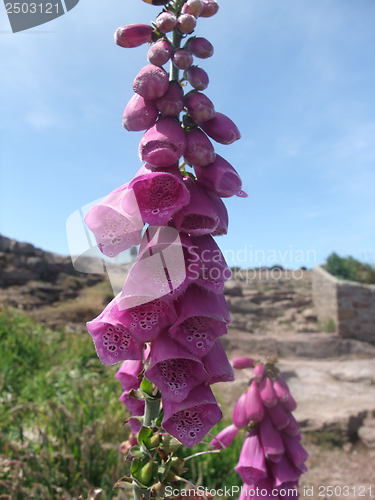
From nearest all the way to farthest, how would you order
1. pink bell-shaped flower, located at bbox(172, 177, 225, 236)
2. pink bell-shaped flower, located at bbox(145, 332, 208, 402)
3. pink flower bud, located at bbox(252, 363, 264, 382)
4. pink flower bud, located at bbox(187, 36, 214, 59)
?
pink bell-shaped flower, located at bbox(145, 332, 208, 402)
pink bell-shaped flower, located at bbox(172, 177, 225, 236)
pink flower bud, located at bbox(187, 36, 214, 59)
pink flower bud, located at bbox(252, 363, 264, 382)

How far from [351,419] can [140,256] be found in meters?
5.49

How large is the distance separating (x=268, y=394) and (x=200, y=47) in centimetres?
155

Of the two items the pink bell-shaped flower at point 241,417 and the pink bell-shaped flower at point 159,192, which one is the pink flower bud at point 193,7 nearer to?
the pink bell-shaped flower at point 159,192

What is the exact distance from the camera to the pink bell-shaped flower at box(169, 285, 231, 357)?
2.95ft

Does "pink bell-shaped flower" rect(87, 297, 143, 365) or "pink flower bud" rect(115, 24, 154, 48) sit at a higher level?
"pink flower bud" rect(115, 24, 154, 48)

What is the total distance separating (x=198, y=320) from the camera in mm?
958

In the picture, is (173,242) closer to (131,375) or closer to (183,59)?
(183,59)

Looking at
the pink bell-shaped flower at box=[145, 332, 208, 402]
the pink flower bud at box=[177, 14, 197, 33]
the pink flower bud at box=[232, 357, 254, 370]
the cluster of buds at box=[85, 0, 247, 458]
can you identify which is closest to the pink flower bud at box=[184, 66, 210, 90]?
the cluster of buds at box=[85, 0, 247, 458]

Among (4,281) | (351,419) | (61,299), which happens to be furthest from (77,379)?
(4,281)

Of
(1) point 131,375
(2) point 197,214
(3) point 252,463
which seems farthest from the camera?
(3) point 252,463

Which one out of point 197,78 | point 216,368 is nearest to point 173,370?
point 216,368

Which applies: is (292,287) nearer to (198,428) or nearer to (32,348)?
(32,348)

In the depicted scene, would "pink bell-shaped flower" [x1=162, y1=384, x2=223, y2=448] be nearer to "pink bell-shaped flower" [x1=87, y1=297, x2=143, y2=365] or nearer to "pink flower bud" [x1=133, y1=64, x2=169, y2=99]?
"pink bell-shaped flower" [x1=87, y1=297, x2=143, y2=365]

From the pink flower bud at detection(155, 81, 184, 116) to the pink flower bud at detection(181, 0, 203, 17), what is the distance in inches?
10.0
